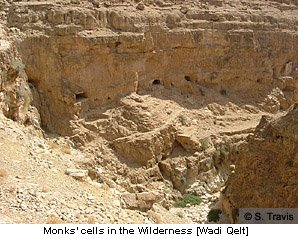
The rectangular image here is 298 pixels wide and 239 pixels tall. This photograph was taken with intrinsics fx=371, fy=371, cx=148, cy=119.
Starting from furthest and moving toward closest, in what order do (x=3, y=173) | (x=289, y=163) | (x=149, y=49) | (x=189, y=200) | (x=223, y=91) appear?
(x=223, y=91), (x=149, y=49), (x=189, y=200), (x=289, y=163), (x=3, y=173)

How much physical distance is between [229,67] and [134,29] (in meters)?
5.85

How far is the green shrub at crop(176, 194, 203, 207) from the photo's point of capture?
46.3 ft

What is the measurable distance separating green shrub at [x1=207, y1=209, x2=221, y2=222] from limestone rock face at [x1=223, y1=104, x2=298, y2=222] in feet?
1.90

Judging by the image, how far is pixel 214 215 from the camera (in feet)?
40.4

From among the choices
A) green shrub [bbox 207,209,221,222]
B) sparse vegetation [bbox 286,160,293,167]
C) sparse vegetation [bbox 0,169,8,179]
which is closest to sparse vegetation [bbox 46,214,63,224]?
sparse vegetation [bbox 0,169,8,179]

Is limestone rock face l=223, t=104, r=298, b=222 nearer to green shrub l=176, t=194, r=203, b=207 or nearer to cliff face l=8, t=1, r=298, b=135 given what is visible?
green shrub l=176, t=194, r=203, b=207

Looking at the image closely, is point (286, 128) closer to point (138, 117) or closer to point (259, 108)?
point (138, 117)

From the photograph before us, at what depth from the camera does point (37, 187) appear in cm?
822

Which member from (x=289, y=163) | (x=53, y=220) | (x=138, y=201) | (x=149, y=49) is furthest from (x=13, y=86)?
(x=289, y=163)

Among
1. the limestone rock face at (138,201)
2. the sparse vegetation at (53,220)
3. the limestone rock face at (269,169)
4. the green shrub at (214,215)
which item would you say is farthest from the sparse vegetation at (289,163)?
the sparse vegetation at (53,220)

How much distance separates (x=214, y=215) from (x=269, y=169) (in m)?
2.58

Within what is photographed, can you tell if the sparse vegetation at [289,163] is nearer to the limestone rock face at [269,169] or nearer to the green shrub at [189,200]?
the limestone rock face at [269,169]

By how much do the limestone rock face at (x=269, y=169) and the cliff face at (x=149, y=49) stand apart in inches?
257

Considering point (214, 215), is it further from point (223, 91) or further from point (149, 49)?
point (223, 91)
